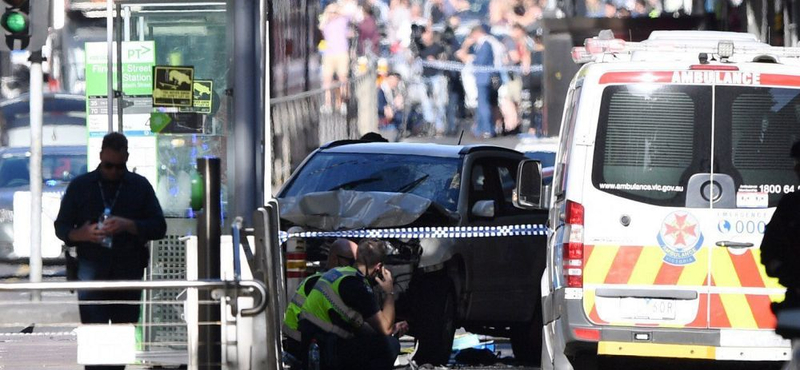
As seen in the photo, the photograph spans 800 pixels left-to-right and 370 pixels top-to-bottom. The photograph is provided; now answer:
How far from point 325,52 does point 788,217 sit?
14790 mm

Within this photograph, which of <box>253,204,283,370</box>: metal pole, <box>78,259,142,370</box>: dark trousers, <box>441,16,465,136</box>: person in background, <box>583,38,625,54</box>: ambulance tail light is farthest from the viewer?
<box>441,16,465,136</box>: person in background

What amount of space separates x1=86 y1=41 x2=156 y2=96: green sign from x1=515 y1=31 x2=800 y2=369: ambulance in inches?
181

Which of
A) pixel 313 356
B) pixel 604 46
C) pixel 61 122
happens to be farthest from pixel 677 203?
pixel 61 122

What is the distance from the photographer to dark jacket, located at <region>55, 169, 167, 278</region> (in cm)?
1084

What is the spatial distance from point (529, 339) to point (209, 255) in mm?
7314

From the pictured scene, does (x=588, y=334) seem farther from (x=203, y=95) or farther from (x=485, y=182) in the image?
(x=203, y=95)

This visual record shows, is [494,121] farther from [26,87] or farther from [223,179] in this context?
[223,179]

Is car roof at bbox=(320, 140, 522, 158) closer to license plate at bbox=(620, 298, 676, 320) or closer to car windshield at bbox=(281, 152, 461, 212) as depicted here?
car windshield at bbox=(281, 152, 461, 212)

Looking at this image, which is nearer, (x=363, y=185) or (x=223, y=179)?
(x=223, y=179)

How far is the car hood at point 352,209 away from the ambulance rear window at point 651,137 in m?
3.69

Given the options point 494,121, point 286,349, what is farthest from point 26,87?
point 286,349

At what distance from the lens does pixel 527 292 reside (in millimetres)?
14250

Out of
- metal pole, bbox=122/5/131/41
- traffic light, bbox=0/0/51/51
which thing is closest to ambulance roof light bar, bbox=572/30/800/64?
metal pole, bbox=122/5/131/41

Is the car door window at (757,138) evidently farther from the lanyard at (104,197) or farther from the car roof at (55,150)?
the car roof at (55,150)
